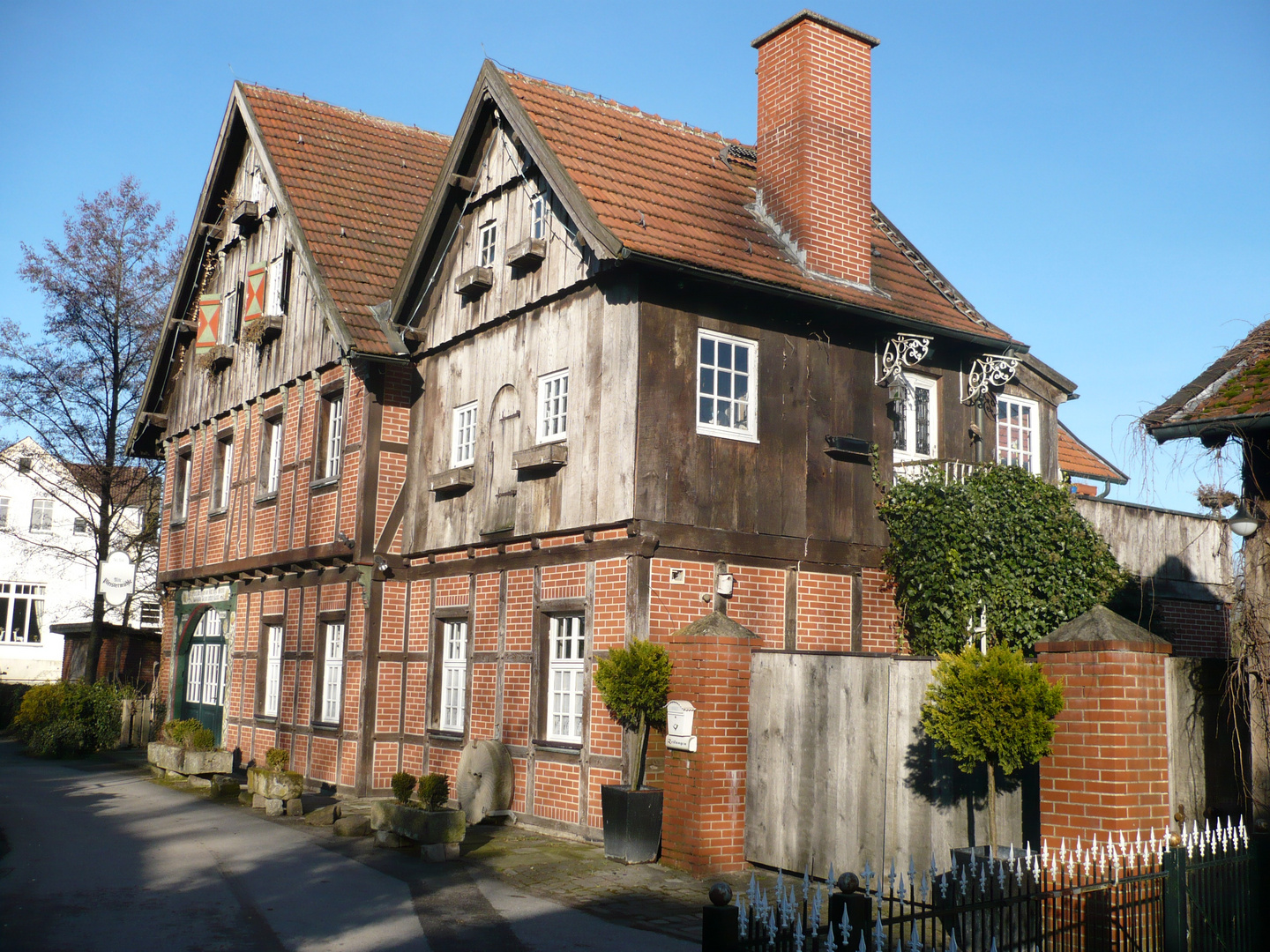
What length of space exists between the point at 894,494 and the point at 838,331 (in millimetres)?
2033

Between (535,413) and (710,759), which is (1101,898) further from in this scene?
(535,413)

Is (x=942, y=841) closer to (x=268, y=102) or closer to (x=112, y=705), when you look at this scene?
(x=268, y=102)

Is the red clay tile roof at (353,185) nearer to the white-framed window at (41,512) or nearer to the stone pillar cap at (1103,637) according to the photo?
the stone pillar cap at (1103,637)

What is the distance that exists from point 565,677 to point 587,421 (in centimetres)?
290

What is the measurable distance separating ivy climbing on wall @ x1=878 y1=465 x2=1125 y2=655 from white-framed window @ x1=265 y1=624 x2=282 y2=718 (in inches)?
428

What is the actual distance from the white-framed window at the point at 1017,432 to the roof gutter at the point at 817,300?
988 mm

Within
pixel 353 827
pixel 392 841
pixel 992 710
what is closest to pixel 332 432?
pixel 353 827

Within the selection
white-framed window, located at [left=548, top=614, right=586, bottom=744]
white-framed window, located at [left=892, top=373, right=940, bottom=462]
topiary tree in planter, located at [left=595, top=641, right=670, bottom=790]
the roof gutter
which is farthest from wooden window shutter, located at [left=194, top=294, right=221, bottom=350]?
topiary tree in planter, located at [left=595, top=641, right=670, bottom=790]

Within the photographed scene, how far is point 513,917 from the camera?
8.88 m

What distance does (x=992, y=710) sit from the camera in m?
7.68

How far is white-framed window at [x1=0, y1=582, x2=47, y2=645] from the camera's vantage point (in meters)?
46.5

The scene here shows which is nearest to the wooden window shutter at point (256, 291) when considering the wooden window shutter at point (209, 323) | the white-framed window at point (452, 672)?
the wooden window shutter at point (209, 323)

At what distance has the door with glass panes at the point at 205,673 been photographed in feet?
72.0

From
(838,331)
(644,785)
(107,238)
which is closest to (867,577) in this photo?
(838,331)
